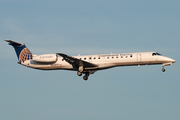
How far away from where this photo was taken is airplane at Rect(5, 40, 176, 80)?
38.8 metres

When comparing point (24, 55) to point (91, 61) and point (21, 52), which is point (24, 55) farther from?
point (91, 61)

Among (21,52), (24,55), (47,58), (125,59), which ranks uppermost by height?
(21,52)

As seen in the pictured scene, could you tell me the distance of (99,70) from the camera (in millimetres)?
41250

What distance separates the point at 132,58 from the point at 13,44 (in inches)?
691

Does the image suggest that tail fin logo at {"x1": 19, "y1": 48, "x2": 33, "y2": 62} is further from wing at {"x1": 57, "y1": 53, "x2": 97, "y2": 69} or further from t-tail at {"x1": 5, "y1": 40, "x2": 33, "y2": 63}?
wing at {"x1": 57, "y1": 53, "x2": 97, "y2": 69}

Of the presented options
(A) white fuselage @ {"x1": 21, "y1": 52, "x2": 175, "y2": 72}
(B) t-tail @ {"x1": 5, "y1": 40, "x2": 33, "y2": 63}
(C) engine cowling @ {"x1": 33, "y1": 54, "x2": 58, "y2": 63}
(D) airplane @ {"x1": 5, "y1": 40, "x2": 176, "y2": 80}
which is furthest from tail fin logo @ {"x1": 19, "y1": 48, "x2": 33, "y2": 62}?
(A) white fuselage @ {"x1": 21, "y1": 52, "x2": 175, "y2": 72}

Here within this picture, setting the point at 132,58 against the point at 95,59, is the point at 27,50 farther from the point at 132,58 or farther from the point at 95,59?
the point at 132,58

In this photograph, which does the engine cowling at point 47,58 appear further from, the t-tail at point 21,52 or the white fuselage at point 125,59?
the white fuselage at point 125,59

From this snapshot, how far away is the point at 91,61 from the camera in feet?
131

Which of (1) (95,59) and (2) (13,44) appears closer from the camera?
(1) (95,59)

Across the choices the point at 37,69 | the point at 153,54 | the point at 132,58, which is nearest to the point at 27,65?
the point at 37,69

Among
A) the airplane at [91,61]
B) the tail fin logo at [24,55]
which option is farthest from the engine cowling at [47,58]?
the tail fin logo at [24,55]

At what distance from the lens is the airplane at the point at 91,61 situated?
38750mm

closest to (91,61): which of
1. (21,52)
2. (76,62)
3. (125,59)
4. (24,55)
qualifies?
(76,62)
